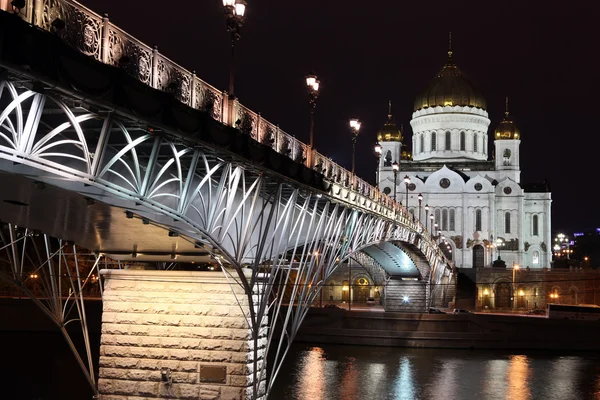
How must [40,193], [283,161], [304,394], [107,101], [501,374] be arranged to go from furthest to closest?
[501,374] < [304,394] < [283,161] < [40,193] < [107,101]

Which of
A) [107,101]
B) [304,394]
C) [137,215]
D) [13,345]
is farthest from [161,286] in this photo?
[13,345]

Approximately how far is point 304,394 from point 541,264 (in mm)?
80453

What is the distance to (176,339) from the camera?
19312 mm

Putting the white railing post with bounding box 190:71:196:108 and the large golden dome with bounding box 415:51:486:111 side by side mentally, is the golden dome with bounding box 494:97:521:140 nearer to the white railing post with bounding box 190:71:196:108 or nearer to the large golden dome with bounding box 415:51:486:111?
the large golden dome with bounding box 415:51:486:111

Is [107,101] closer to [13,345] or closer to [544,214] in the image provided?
[13,345]

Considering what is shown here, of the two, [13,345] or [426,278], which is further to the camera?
[426,278]

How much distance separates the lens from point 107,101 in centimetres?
1127

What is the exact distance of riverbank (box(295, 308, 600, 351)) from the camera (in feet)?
164

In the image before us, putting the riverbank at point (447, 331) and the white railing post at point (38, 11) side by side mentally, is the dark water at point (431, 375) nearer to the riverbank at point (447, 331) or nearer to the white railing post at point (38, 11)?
the riverbank at point (447, 331)

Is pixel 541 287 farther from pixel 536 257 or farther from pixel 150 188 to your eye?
pixel 150 188

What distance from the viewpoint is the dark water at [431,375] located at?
33.2 m

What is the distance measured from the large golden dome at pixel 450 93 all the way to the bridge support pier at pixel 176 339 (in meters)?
92.6

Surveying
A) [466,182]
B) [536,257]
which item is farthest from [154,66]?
[536,257]

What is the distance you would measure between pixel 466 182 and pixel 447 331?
54374 millimetres
